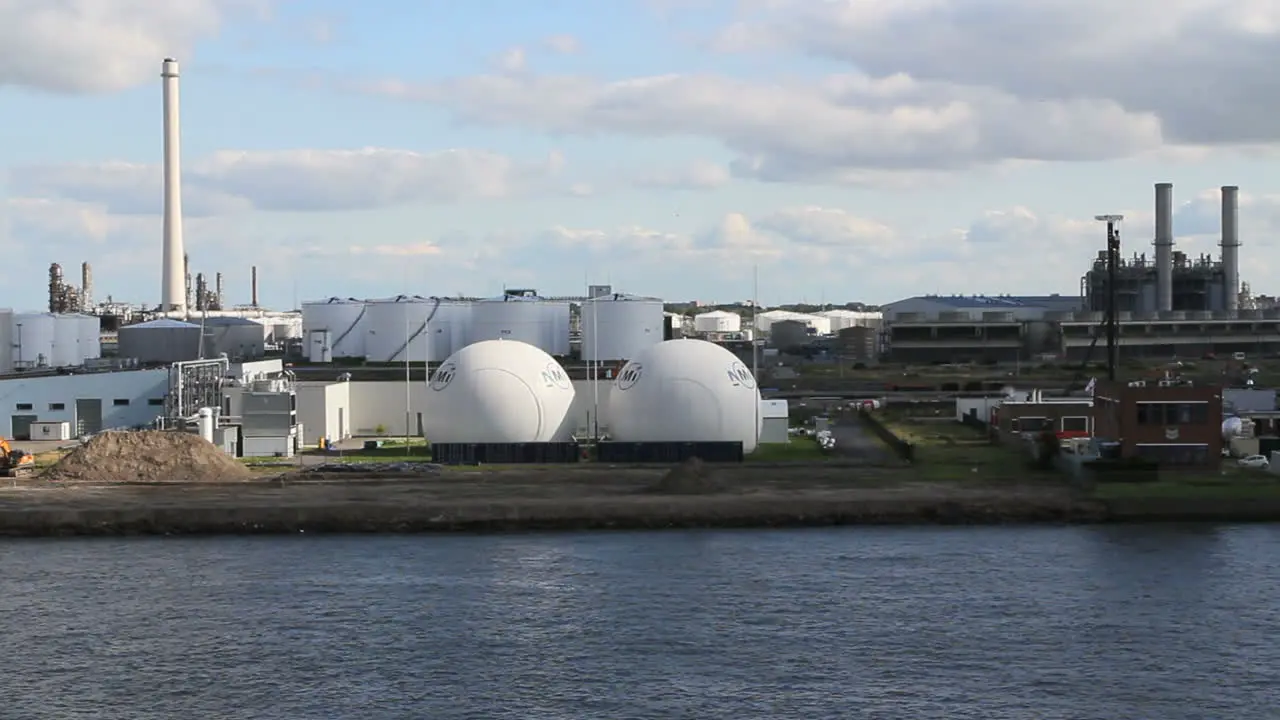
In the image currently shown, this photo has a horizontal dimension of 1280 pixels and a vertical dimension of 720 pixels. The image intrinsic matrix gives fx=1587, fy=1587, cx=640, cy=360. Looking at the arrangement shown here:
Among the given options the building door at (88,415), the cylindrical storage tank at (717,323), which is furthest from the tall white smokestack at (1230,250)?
the building door at (88,415)

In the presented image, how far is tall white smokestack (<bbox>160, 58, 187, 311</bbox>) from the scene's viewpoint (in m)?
106

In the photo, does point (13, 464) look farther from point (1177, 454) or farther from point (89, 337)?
point (89, 337)

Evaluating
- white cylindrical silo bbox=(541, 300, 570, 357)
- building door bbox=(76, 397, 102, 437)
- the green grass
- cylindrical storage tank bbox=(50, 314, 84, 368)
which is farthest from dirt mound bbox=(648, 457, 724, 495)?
cylindrical storage tank bbox=(50, 314, 84, 368)

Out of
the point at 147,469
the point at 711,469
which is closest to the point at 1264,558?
the point at 711,469

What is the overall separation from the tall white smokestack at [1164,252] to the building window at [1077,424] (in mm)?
63295

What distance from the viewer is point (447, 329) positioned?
84.7 meters

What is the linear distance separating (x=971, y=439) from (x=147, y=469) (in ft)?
94.4

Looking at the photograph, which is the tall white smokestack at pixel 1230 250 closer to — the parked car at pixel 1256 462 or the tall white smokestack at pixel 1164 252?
the tall white smokestack at pixel 1164 252

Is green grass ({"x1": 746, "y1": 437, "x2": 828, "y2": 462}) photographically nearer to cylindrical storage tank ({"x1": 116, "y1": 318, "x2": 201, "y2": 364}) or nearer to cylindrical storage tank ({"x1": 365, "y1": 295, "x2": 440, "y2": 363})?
cylindrical storage tank ({"x1": 365, "y1": 295, "x2": 440, "y2": 363})

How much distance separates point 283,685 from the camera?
84.5 ft

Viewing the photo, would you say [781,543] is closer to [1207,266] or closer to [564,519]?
[564,519]

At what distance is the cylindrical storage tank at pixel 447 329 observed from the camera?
84.4 m

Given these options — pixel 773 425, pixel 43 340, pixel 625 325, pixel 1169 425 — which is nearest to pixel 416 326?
pixel 625 325

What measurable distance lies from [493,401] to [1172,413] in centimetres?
2084
